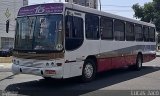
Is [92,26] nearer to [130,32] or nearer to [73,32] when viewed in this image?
[73,32]

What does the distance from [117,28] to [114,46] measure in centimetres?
103

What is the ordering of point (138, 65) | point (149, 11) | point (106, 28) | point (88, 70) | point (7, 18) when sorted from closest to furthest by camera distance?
point (88, 70), point (106, 28), point (138, 65), point (149, 11), point (7, 18)

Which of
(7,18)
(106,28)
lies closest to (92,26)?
(106,28)

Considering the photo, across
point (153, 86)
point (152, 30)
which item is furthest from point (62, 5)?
point (152, 30)

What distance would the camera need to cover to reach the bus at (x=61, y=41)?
40.2ft

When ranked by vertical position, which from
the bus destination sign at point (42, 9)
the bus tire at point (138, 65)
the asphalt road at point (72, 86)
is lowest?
the asphalt road at point (72, 86)

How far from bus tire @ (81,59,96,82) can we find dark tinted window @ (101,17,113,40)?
1630mm

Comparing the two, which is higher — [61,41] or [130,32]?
[130,32]

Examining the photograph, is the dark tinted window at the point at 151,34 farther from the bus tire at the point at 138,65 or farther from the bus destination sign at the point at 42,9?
the bus destination sign at the point at 42,9

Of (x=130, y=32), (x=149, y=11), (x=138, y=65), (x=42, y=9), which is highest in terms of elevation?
(x=149, y=11)

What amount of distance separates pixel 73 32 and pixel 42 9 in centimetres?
142

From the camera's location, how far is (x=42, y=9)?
42.3 ft

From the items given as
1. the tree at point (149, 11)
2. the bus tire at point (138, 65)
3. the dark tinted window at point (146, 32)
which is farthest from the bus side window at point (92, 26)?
the tree at point (149, 11)

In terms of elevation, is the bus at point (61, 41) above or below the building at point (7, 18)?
below
